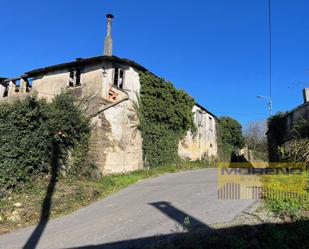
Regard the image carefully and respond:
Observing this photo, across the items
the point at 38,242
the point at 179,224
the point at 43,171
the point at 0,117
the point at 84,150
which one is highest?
the point at 0,117

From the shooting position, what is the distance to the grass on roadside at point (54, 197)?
10.0m

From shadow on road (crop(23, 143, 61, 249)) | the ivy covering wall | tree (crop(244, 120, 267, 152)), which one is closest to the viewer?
shadow on road (crop(23, 143, 61, 249))

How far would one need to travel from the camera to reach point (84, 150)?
1584 centimetres

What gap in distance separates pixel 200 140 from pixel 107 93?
13.0 meters

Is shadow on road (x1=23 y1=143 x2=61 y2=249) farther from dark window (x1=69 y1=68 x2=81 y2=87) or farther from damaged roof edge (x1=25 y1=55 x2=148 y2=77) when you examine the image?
damaged roof edge (x1=25 y1=55 x2=148 y2=77)

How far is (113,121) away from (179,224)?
11039mm

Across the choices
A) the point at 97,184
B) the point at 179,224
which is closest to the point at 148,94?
the point at 97,184

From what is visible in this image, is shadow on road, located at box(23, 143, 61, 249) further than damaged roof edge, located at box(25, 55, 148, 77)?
No

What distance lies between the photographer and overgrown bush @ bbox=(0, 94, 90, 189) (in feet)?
39.4

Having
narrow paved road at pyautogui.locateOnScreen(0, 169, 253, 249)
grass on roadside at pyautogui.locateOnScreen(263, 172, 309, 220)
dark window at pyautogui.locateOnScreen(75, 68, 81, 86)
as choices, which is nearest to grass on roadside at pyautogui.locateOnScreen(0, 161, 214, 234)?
narrow paved road at pyautogui.locateOnScreen(0, 169, 253, 249)

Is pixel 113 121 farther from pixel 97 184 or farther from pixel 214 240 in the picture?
pixel 214 240

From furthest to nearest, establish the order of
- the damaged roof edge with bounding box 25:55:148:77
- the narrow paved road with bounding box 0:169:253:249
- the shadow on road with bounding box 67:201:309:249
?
the damaged roof edge with bounding box 25:55:148:77 → the narrow paved road with bounding box 0:169:253:249 → the shadow on road with bounding box 67:201:309:249

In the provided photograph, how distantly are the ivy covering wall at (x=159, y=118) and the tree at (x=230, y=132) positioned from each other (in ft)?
43.7

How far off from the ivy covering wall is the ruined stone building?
69 centimetres
